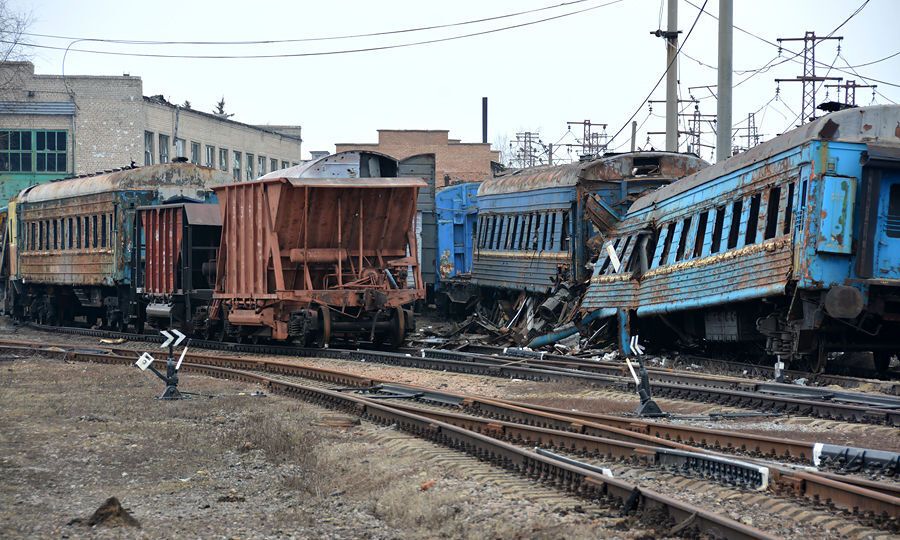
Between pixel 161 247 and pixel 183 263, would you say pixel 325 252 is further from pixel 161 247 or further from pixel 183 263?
pixel 161 247

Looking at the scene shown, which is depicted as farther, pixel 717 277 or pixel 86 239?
pixel 86 239

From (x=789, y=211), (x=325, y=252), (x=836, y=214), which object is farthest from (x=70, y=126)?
(x=836, y=214)

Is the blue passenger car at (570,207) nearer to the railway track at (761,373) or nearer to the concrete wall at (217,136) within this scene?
the railway track at (761,373)

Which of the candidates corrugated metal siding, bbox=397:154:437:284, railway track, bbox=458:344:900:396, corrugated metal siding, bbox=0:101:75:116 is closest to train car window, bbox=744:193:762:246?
railway track, bbox=458:344:900:396

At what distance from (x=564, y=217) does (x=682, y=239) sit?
202 inches

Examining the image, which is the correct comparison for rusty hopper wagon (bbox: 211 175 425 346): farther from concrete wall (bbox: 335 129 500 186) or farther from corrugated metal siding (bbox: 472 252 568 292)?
concrete wall (bbox: 335 129 500 186)

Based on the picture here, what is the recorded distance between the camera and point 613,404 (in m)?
13.5

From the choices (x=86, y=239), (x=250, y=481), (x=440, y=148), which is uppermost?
(x=440, y=148)

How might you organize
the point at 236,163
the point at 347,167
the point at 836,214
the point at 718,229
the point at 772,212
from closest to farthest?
the point at 836,214 < the point at 772,212 < the point at 718,229 < the point at 347,167 < the point at 236,163

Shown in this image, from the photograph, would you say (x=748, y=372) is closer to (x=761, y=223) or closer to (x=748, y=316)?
(x=748, y=316)

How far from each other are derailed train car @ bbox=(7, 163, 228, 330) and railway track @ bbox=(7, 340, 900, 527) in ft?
39.7

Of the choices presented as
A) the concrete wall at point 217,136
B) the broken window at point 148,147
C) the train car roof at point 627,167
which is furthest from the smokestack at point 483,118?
the train car roof at point 627,167

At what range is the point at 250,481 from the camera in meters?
9.23

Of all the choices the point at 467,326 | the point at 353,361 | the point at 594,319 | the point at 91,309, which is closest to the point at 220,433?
the point at 353,361
